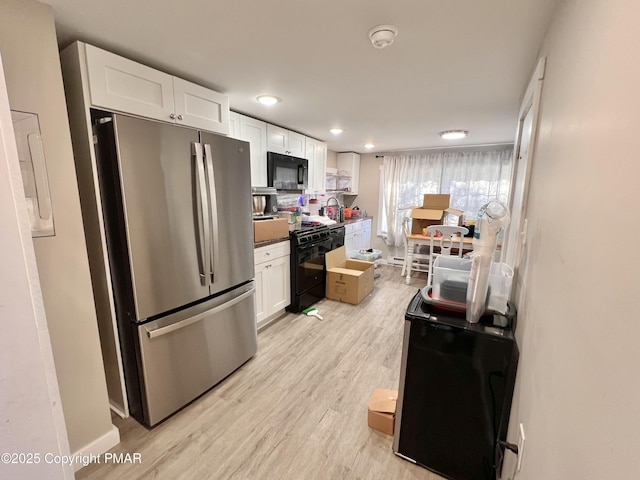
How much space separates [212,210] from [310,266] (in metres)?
1.67

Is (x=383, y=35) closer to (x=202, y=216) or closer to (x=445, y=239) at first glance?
(x=202, y=216)

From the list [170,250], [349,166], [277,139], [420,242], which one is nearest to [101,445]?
[170,250]

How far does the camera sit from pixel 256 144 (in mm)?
2850

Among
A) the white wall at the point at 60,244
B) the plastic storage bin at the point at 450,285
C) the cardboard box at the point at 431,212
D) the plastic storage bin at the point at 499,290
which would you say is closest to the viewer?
the white wall at the point at 60,244

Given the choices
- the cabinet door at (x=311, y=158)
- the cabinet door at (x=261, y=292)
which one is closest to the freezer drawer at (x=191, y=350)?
the cabinet door at (x=261, y=292)

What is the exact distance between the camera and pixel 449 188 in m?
4.58

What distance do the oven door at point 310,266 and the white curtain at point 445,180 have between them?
2.10 metres

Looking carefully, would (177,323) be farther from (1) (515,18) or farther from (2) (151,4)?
(1) (515,18)

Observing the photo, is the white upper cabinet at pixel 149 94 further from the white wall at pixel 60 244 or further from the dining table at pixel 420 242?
the dining table at pixel 420 242

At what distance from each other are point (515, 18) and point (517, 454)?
5.95ft

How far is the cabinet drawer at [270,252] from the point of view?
252 centimetres

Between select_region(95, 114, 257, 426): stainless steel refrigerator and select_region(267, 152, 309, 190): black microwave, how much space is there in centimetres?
104

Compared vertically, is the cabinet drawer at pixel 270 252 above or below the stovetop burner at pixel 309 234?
below

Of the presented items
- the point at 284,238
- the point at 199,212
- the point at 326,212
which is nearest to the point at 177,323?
the point at 199,212
